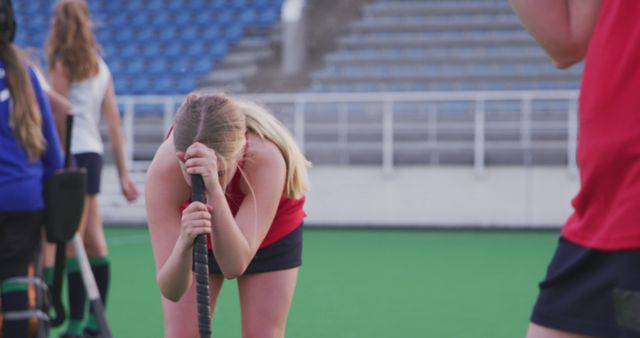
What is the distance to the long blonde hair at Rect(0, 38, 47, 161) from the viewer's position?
303 cm

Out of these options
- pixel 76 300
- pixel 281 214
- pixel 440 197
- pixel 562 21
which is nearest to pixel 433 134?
pixel 440 197

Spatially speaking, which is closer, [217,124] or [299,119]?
[217,124]

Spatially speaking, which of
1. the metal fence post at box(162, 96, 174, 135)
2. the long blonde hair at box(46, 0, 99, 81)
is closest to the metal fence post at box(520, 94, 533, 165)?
the metal fence post at box(162, 96, 174, 135)

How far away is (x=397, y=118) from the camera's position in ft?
42.5

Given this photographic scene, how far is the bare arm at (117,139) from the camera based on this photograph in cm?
487

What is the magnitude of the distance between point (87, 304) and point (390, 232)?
6628 mm

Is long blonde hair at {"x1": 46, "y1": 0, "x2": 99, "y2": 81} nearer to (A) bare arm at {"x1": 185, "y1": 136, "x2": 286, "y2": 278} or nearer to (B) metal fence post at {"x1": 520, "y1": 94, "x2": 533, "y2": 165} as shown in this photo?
(A) bare arm at {"x1": 185, "y1": 136, "x2": 286, "y2": 278}

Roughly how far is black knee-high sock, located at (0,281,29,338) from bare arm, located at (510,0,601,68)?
6.72ft

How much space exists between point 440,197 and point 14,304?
860 centimetres

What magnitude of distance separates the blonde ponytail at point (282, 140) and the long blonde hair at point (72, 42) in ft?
6.05

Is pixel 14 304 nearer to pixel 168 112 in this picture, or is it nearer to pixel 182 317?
pixel 182 317

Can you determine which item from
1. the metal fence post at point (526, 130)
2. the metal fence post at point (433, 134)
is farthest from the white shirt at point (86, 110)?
the metal fence post at point (433, 134)

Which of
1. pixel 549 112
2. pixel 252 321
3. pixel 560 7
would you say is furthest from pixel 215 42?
pixel 560 7

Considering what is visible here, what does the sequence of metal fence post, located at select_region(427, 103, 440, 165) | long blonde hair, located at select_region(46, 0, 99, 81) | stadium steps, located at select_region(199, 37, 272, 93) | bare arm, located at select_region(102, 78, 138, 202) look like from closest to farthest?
long blonde hair, located at select_region(46, 0, 99, 81)
bare arm, located at select_region(102, 78, 138, 202)
metal fence post, located at select_region(427, 103, 440, 165)
stadium steps, located at select_region(199, 37, 272, 93)
